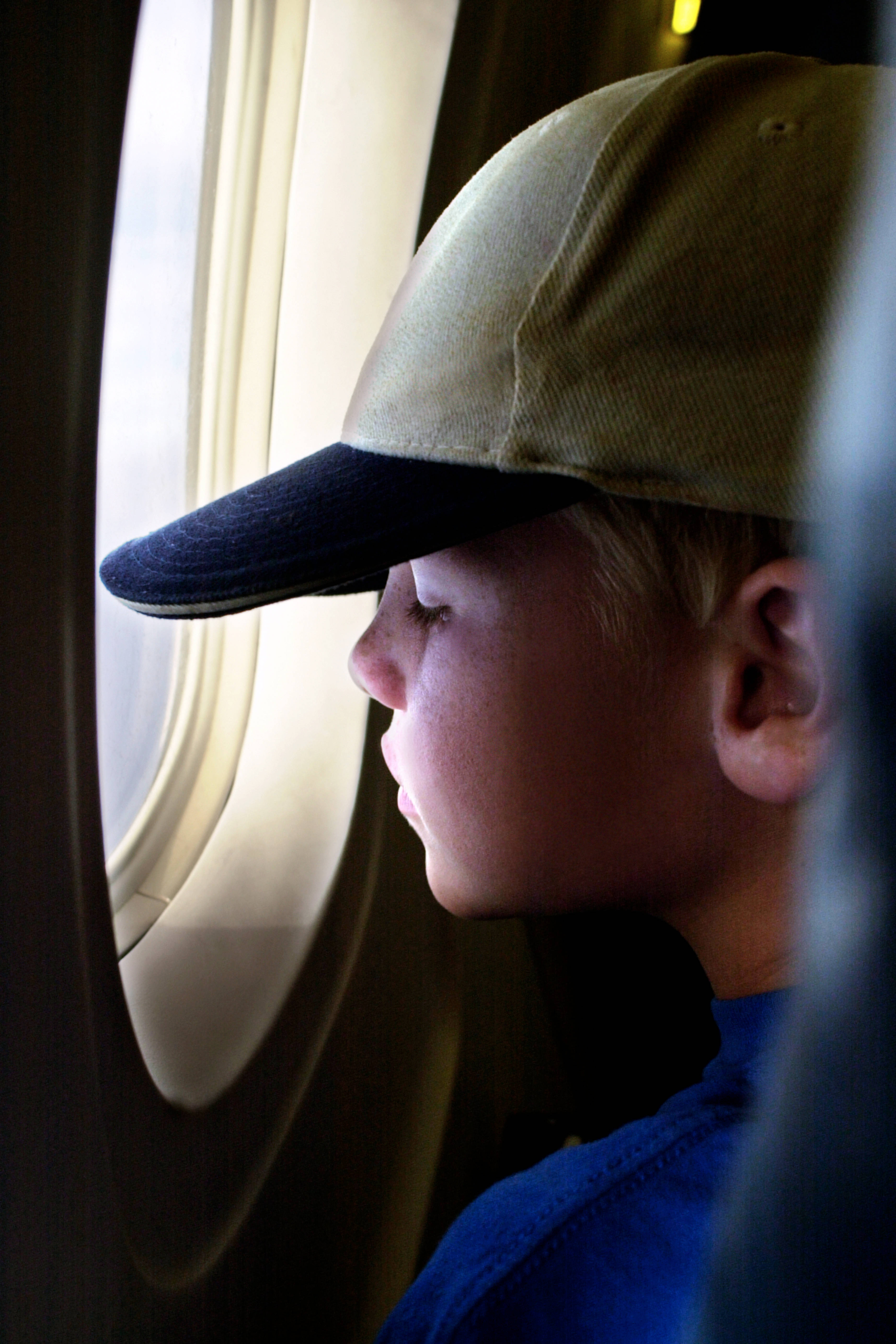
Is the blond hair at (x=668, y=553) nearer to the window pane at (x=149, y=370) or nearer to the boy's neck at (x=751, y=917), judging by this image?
the boy's neck at (x=751, y=917)

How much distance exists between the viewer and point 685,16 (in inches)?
64.2

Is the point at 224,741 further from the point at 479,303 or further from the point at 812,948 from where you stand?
the point at 812,948

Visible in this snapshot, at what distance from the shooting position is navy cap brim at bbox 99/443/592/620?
58 cm

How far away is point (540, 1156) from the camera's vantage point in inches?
58.5

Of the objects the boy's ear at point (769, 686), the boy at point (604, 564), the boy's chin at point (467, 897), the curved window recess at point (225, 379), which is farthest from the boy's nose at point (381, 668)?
the curved window recess at point (225, 379)

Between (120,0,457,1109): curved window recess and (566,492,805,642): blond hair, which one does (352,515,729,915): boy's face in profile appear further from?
(120,0,457,1109): curved window recess

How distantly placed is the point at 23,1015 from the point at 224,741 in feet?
1.96

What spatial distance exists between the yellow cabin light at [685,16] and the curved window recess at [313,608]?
570 mm

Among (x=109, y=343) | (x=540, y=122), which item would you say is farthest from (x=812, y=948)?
(x=109, y=343)

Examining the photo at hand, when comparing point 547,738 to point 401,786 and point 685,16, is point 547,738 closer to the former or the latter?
point 401,786

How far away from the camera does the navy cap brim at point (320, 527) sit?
1.89 feet

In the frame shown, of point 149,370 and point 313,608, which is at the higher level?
point 149,370

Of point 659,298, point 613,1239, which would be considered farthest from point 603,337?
point 613,1239

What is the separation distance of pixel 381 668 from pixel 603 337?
0.28 meters
